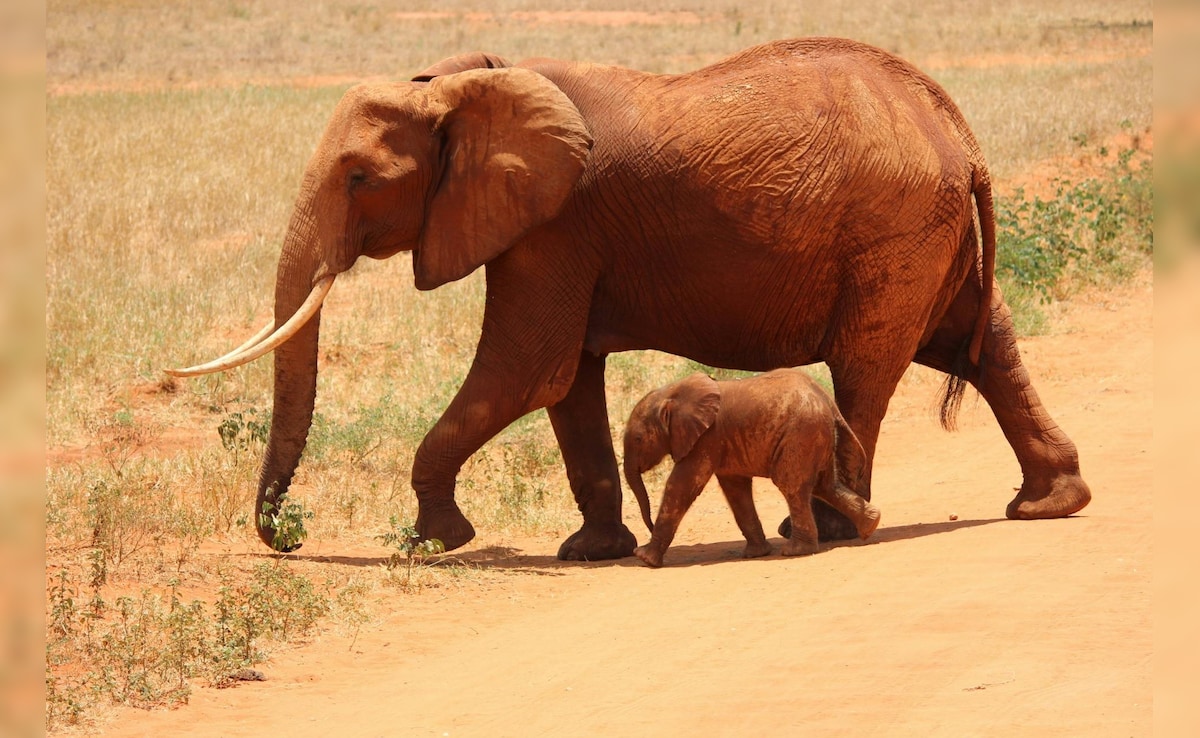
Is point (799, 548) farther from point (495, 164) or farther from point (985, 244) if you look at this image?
point (495, 164)

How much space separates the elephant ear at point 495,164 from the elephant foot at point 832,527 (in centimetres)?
228

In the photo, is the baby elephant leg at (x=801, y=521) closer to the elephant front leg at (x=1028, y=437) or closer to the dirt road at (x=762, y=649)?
the dirt road at (x=762, y=649)

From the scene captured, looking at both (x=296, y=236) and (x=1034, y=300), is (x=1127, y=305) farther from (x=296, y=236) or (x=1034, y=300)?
(x=296, y=236)

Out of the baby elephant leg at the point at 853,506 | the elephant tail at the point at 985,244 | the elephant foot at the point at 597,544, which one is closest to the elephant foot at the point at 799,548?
the baby elephant leg at the point at 853,506

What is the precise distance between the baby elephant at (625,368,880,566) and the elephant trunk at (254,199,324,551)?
174 cm

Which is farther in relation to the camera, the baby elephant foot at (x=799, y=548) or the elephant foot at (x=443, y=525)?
the elephant foot at (x=443, y=525)

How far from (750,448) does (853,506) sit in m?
0.68

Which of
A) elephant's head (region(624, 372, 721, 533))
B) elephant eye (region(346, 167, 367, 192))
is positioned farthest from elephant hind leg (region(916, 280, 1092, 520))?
elephant eye (region(346, 167, 367, 192))

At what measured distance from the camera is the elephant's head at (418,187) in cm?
780

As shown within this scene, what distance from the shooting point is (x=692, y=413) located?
7.54m

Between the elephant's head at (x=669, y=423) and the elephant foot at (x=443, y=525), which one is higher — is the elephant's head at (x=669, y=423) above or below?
above

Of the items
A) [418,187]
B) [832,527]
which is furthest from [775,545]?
[418,187]
